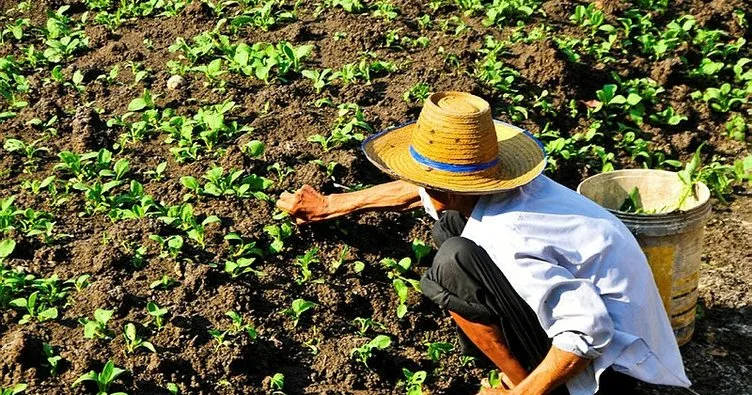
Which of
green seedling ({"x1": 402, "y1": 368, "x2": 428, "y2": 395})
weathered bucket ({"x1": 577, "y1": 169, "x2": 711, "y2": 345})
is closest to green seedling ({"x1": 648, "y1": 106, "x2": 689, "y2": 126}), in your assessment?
weathered bucket ({"x1": 577, "y1": 169, "x2": 711, "y2": 345})

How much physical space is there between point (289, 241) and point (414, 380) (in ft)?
2.87

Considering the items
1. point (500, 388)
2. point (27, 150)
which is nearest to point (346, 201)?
point (500, 388)

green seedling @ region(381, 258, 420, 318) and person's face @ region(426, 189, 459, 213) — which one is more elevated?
person's face @ region(426, 189, 459, 213)

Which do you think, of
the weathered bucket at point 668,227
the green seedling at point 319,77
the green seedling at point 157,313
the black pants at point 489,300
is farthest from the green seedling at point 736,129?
the green seedling at point 157,313

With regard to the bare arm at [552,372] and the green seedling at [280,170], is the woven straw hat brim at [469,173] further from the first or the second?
the green seedling at [280,170]

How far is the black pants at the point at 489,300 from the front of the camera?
3775 millimetres

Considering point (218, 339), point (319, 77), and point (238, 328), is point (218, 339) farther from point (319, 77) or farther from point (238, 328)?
point (319, 77)

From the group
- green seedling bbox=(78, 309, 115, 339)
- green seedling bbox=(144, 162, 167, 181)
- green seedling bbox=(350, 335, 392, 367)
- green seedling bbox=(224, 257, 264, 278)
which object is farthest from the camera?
green seedling bbox=(144, 162, 167, 181)

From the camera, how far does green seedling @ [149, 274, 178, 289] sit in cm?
431

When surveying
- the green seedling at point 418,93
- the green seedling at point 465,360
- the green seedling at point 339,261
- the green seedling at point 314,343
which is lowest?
the green seedling at point 465,360

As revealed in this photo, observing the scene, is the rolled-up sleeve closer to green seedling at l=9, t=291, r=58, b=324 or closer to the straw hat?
the straw hat

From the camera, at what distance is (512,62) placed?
20.5ft

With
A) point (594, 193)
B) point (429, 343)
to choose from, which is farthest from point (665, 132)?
point (429, 343)

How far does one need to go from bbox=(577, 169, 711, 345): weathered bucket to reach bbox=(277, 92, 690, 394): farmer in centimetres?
53
